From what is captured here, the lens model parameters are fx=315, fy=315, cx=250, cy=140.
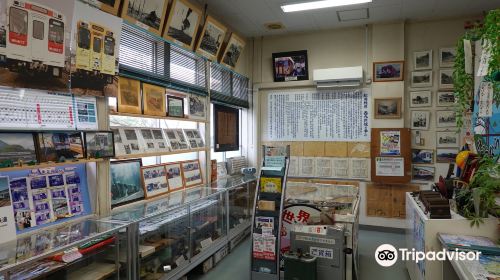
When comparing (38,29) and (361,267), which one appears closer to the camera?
(38,29)

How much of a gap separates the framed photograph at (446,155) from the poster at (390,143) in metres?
0.58

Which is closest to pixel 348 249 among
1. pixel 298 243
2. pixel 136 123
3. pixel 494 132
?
pixel 298 243

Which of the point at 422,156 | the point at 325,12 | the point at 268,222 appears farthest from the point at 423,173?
the point at 268,222

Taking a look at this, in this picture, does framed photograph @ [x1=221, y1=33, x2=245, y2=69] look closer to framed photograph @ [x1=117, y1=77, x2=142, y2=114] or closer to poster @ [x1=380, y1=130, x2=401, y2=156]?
framed photograph @ [x1=117, y1=77, x2=142, y2=114]

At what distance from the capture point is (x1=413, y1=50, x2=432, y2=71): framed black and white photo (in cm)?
472

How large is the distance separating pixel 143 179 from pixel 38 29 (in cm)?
159

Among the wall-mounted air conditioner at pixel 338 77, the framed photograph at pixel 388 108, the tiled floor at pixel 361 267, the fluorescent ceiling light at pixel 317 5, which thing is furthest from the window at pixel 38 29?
the framed photograph at pixel 388 108

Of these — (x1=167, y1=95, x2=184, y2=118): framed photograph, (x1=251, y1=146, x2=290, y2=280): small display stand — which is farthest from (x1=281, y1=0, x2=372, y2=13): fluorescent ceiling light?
(x1=251, y1=146, x2=290, y2=280): small display stand

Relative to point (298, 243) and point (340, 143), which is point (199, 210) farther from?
point (340, 143)

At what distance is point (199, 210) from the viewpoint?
3475 mm

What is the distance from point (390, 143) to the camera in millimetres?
4820

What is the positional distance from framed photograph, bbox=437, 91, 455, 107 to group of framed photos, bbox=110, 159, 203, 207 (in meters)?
3.80

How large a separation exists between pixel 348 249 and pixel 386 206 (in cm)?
248

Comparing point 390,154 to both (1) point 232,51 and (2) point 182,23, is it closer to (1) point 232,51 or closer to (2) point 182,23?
(1) point 232,51
